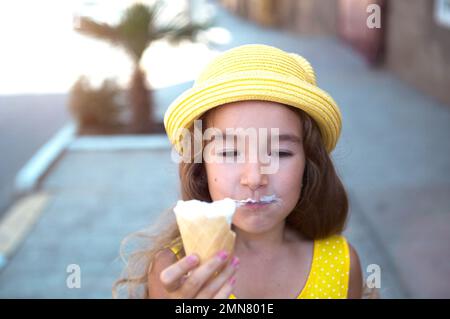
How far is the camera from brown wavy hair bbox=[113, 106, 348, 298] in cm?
215

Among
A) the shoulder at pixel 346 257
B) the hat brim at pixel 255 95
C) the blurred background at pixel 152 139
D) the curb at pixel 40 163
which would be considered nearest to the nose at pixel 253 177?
the hat brim at pixel 255 95

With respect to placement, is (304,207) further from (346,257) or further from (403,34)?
(403,34)

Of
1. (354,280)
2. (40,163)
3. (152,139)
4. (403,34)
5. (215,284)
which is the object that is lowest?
(354,280)

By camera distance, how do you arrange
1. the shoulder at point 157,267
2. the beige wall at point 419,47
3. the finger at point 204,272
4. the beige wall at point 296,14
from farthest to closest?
the beige wall at point 296,14
the beige wall at point 419,47
the shoulder at point 157,267
the finger at point 204,272

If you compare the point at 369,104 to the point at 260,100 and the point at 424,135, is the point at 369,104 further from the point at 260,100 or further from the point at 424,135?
the point at 260,100

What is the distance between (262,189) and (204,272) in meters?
0.35

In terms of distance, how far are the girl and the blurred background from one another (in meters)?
0.33

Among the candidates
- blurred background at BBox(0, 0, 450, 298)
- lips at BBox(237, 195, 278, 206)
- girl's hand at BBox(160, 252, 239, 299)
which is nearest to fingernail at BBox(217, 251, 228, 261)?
girl's hand at BBox(160, 252, 239, 299)

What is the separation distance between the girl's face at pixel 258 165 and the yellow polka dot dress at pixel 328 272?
1.04 ft

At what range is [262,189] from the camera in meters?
1.87

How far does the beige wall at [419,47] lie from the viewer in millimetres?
8633

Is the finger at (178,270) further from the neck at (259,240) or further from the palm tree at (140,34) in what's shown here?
the palm tree at (140,34)

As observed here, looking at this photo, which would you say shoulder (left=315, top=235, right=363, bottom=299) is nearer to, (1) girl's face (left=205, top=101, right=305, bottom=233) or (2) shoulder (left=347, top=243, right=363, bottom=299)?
(2) shoulder (left=347, top=243, right=363, bottom=299)

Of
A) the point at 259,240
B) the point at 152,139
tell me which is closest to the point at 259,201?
the point at 259,240
